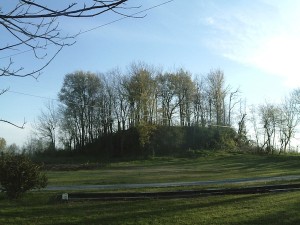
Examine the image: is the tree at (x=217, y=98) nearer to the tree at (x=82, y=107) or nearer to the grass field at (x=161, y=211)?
the tree at (x=82, y=107)

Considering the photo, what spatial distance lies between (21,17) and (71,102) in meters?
73.5

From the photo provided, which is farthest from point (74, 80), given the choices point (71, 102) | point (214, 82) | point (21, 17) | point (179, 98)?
point (21, 17)

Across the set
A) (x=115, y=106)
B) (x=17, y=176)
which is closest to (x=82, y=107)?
(x=115, y=106)

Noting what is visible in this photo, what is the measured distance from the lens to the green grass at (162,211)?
12.8 m

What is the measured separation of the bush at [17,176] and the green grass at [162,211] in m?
0.45

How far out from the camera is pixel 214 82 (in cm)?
7869

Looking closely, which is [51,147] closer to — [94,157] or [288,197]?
[94,157]

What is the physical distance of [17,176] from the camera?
17.5 meters

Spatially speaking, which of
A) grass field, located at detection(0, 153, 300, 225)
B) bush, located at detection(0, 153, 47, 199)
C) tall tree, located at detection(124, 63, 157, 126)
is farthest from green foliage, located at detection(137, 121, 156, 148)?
grass field, located at detection(0, 153, 300, 225)

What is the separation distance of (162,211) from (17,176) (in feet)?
21.1

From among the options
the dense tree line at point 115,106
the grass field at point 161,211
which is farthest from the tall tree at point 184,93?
the grass field at point 161,211

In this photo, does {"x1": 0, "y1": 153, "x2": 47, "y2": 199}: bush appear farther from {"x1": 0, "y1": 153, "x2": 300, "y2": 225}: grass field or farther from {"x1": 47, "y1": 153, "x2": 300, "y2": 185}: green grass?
{"x1": 47, "y1": 153, "x2": 300, "y2": 185}: green grass

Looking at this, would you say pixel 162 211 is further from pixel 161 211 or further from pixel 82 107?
pixel 82 107

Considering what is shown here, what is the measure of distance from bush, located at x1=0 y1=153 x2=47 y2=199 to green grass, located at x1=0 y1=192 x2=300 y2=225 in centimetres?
45
